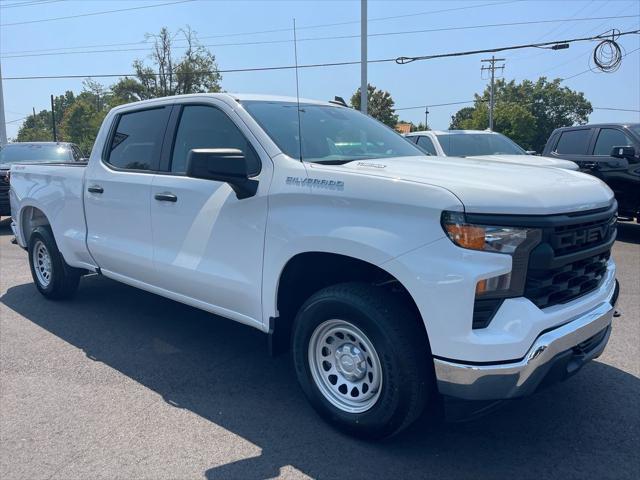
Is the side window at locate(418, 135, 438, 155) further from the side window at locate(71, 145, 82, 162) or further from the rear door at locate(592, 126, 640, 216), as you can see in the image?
the side window at locate(71, 145, 82, 162)

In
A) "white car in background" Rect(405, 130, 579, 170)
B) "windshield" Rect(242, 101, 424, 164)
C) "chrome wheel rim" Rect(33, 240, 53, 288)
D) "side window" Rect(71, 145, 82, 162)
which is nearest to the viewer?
"windshield" Rect(242, 101, 424, 164)

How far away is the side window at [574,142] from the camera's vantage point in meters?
10.6

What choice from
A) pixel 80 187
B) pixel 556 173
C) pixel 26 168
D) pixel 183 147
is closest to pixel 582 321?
pixel 556 173

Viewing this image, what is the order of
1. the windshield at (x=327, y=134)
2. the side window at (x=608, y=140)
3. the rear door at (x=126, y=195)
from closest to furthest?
the windshield at (x=327, y=134)
the rear door at (x=126, y=195)
the side window at (x=608, y=140)

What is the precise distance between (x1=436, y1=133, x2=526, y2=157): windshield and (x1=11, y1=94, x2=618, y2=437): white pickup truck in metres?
5.89

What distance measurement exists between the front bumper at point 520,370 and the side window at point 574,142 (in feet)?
28.0

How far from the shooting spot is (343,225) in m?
3.21

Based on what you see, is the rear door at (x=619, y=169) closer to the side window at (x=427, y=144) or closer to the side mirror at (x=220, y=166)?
the side window at (x=427, y=144)

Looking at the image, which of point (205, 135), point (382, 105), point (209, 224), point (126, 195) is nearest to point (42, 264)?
point (126, 195)

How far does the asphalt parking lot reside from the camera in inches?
124

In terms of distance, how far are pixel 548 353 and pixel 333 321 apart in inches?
45.7

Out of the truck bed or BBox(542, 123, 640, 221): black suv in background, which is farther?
BBox(542, 123, 640, 221): black suv in background

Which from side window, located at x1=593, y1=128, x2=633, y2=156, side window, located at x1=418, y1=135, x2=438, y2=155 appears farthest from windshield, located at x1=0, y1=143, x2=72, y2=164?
side window, located at x1=593, y1=128, x2=633, y2=156

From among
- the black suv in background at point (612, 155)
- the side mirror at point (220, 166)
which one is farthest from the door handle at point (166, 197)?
the black suv in background at point (612, 155)
